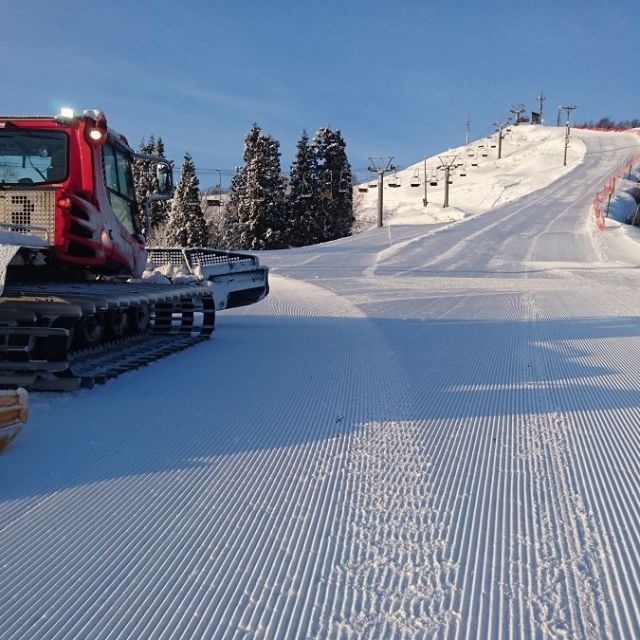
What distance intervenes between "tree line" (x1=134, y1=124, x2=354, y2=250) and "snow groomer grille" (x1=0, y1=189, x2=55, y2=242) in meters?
45.5

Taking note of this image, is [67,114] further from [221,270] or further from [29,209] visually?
[221,270]

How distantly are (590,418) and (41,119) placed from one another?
19.5ft

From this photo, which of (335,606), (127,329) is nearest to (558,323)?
(127,329)

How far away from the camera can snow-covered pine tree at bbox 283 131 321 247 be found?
56719 mm

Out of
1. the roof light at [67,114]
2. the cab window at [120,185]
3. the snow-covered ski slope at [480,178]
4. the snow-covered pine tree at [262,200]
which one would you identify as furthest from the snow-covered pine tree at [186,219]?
the roof light at [67,114]

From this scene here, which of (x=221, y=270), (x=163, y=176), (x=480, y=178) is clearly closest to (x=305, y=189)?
(x=480, y=178)

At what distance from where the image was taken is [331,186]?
5900 centimetres

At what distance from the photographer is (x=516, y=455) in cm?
405

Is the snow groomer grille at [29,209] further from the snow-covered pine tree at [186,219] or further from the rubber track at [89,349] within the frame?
the snow-covered pine tree at [186,219]

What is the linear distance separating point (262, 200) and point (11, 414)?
163 feet

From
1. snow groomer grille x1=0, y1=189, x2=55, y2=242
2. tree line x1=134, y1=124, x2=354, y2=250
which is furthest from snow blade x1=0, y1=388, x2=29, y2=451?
tree line x1=134, y1=124, x2=354, y2=250

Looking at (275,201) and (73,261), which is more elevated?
(275,201)

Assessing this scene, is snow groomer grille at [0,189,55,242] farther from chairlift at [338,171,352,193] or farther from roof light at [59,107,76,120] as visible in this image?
chairlift at [338,171,352,193]

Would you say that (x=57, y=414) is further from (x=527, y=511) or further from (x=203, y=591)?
(x=527, y=511)
